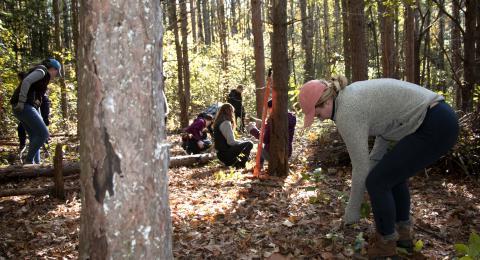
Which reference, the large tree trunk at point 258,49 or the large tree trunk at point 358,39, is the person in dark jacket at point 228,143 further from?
the large tree trunk at point 258,49

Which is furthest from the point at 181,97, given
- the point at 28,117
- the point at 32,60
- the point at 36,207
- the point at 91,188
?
the point at 91,188

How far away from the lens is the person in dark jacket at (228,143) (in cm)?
810

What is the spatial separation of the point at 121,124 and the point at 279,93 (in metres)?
4.67

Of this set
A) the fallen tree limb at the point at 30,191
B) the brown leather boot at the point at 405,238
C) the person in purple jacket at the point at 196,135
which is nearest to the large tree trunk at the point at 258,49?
the person in purple jacket at the point at 196,135

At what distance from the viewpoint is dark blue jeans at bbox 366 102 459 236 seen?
2.94 m

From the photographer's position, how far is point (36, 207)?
5355mm

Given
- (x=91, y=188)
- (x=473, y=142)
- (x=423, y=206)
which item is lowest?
(x=423, y=206)

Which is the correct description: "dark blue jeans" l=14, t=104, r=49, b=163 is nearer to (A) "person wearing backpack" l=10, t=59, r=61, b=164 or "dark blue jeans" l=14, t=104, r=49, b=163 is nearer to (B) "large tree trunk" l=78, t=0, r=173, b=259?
(A) "person wearing backpack" l=10, t=59, r=61, b=164

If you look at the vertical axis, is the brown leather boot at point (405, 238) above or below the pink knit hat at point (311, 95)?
below

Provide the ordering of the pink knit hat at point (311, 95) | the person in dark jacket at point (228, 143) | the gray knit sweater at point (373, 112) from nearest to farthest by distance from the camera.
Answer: the gray knit sweater at point (373, 112)
the pink knit hat at point (311, 95)
the person in dark jacket at point (228, 143)

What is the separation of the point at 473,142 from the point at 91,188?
6054mm

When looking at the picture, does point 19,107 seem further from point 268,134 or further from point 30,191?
Result: point 268,134

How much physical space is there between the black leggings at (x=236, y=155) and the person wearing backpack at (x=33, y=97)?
10.8 ft

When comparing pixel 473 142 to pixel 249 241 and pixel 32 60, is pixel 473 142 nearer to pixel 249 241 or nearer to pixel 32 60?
pixel 249 241
